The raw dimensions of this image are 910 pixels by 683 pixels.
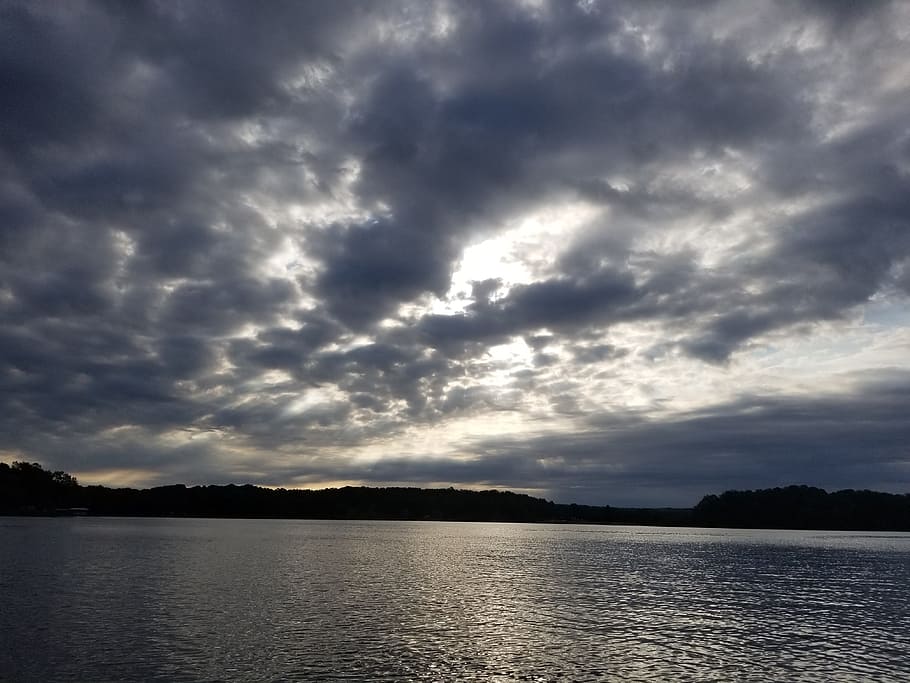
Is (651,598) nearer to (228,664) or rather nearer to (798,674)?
(798,674)

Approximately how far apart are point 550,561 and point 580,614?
61755 mm

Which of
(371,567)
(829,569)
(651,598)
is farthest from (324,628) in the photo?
(829,569)

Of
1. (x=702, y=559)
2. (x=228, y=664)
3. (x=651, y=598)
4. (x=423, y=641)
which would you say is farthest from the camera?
(x=702, y=559)

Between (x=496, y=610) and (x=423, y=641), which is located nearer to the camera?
(x=423, y=641)

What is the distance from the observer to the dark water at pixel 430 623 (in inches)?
1447

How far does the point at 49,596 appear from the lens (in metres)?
57.8

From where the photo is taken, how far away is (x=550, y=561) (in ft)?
381

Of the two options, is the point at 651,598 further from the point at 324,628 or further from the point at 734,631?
the point at 324,628

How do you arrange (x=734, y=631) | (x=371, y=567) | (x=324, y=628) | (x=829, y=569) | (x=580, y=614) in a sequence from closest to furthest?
(x=324, y=628) < (x=734, y=631) < (x=580, y=614) < (x=371, y=567) < (x=829, y=569)

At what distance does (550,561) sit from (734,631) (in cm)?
6700

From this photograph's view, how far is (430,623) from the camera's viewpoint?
165 ft

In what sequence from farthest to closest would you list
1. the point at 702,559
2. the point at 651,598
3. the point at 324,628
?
1. the point at 702,559
2. the point at 651,598
3. the point at 324,628

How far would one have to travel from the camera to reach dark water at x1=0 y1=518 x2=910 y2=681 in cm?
3675

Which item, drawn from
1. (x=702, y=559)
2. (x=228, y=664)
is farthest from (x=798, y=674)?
(x=702, y=559)
